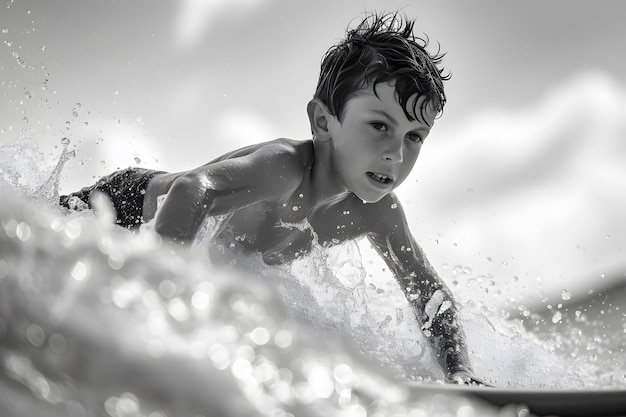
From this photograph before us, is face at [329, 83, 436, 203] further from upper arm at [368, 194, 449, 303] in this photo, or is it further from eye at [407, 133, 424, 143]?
upper arm at [368, 194, 449, 303]

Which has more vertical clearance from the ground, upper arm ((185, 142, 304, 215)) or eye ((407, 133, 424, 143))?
eye ((407, 133, 424, 143))

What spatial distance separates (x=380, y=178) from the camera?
1.35 meters

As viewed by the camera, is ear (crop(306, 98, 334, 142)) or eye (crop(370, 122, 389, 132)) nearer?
eye (crop(370, 122, 389, 132))

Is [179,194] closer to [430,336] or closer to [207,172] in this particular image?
[207,172]

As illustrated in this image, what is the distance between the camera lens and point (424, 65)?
1.44 metres

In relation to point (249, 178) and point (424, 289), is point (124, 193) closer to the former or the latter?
point (249, 178)

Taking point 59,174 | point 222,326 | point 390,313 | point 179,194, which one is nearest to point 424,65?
point 390,313

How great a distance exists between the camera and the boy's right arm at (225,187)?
92 centimetres

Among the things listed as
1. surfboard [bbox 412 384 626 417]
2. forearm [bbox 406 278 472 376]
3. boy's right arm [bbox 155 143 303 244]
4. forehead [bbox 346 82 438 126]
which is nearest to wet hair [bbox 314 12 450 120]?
forehead [bbox 346 82 438 126]

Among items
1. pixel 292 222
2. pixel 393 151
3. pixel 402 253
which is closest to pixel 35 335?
pixel 393 151

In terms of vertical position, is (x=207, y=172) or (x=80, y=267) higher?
(x=207, y=172)

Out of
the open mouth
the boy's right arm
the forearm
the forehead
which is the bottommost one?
the forearm

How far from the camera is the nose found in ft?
4.29

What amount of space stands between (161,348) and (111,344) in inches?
0.9
